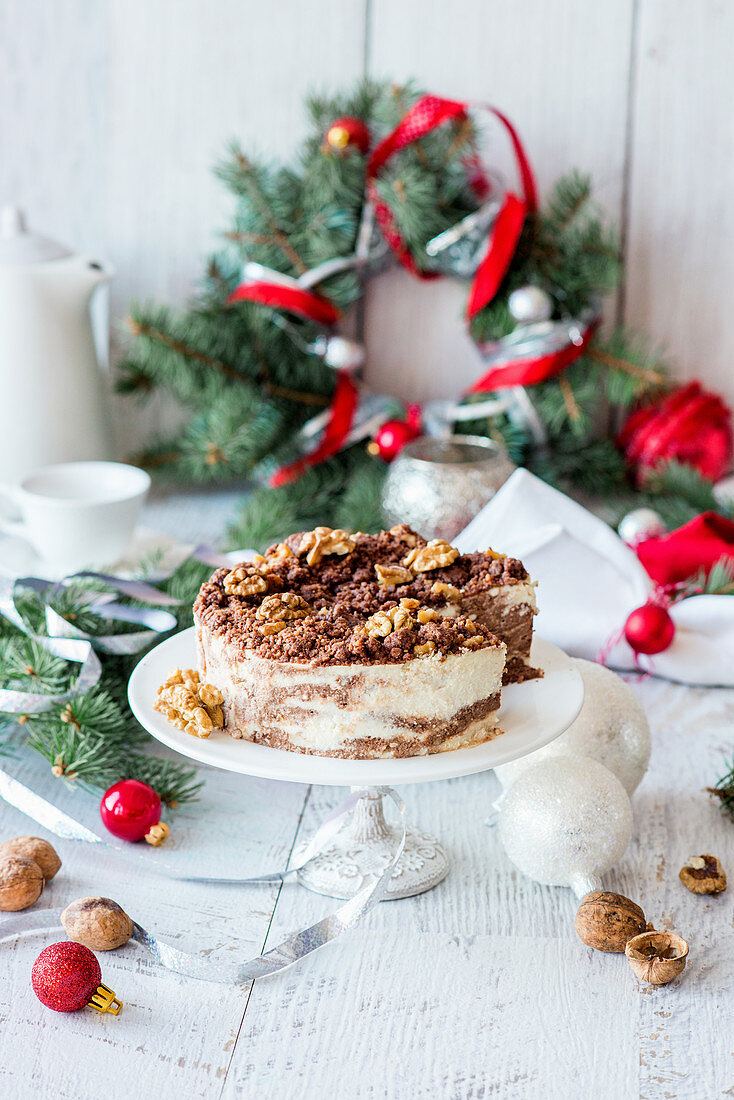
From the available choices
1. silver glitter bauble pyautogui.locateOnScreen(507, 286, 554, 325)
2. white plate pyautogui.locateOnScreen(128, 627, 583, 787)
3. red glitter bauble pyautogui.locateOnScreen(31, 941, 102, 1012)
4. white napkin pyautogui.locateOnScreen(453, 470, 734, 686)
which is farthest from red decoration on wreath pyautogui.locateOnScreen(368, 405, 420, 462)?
red glitter bauble pyautogui.locateOnScreen(31, 941, 102, 1012)

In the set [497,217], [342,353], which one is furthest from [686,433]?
[342,353]

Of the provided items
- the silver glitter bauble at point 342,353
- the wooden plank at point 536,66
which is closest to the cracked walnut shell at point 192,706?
the silver glitter bauble at point 342,353

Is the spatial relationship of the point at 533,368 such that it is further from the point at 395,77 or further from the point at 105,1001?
the point at 105,1001

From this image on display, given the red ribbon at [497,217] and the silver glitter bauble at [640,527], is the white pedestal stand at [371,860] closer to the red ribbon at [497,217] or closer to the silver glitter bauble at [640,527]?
the silver glitter bauble at [640,527]

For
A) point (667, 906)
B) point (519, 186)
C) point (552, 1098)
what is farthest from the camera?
point (519, 186)

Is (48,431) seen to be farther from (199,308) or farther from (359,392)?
(359,392)

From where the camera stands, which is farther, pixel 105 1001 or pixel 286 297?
pixel 286 297

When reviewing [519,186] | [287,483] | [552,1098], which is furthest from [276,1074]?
[519,186]
